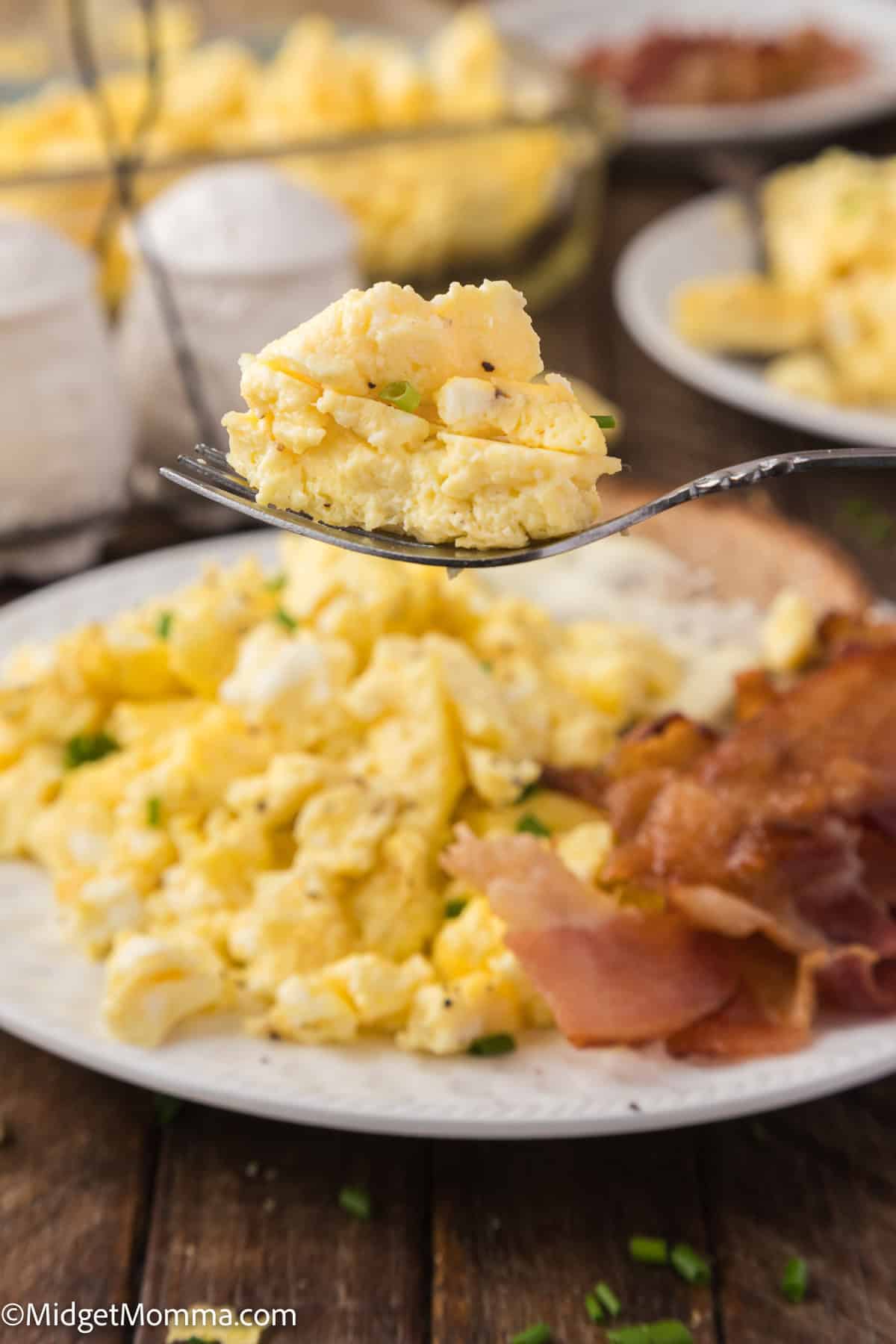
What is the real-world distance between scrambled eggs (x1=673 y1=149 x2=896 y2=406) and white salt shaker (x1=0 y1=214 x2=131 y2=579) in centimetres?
133

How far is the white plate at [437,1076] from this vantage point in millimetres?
1516

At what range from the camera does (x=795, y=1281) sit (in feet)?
4.97

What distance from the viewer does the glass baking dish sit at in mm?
3471

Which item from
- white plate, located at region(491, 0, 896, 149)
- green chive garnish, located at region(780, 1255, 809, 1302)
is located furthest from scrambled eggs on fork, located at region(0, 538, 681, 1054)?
white plate, located at region(491, 0, 896, 149)

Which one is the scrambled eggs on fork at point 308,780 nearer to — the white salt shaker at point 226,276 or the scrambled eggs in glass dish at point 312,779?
the scrambled eggs in glass dish at point 312,779

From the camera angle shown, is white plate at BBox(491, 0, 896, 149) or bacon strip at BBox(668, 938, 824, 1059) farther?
white plate at BBox(491, 0, 896, 149)

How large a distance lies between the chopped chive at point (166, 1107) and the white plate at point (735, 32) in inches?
142

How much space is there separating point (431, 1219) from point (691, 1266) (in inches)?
10.6

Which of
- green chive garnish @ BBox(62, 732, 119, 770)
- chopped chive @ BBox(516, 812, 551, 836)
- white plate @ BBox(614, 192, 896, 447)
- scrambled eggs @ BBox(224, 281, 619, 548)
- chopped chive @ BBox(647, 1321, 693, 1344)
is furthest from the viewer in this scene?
white plate @ BBox(614, 192, 896, 447)

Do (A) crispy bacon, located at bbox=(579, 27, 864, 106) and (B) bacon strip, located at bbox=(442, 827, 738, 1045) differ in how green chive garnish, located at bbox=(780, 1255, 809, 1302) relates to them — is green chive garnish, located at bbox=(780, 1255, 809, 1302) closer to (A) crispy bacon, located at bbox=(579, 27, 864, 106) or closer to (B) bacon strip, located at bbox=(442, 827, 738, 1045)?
(B) bacon strip, located at bbox=(442, 827, 738, 1045)

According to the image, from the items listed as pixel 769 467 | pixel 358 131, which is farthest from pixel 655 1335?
pixel 358 131

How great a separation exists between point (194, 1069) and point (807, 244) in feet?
8.80

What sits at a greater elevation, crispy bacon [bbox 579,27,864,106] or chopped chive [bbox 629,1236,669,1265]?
crispy bacon [bbox 579,27,864,106]

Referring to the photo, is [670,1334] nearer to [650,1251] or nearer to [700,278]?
[650,1251]
